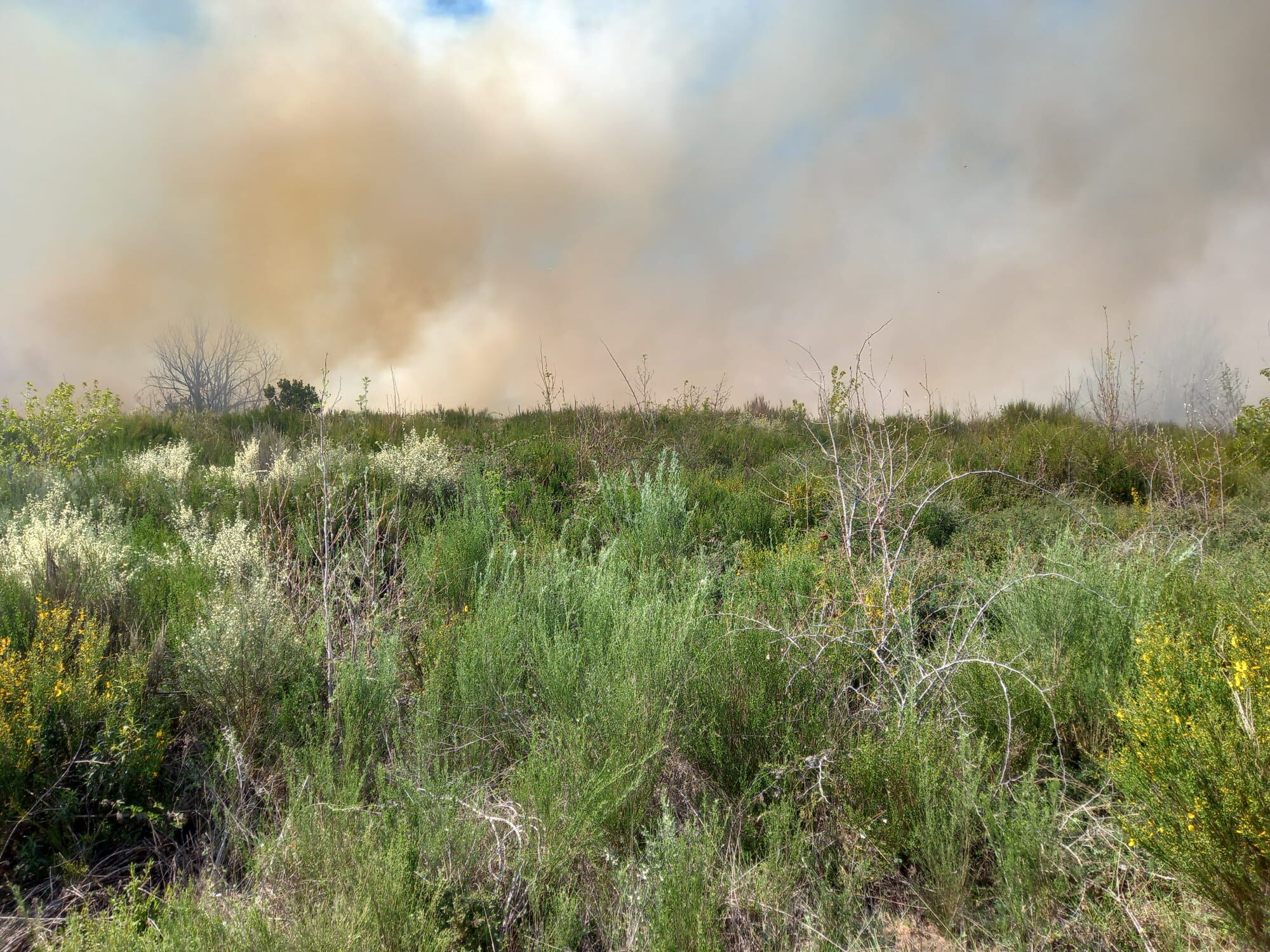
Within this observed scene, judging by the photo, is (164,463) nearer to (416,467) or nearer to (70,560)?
(416,467)

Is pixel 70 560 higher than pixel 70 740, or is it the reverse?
pixel 70 560

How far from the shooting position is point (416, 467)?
784cm

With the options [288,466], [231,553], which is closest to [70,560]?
[231,553]

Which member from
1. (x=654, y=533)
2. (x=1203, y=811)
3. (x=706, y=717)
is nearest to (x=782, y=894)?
(x=706, y=717)

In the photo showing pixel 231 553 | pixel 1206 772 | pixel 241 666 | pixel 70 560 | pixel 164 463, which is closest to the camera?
pixel 1206 772

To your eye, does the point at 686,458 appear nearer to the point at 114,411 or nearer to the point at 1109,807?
the point at 1109,807

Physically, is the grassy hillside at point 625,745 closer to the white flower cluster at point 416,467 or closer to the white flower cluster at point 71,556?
the white flower cluster at point 71,556

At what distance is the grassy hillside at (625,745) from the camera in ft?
7.36

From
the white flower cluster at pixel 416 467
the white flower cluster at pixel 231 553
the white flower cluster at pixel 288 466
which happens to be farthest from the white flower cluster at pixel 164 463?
the white flower cluster at pixel 231 553

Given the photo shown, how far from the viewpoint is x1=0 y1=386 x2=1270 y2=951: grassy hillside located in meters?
2.24

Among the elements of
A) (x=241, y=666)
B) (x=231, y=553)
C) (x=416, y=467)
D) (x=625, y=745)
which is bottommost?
(x=625, y=745)

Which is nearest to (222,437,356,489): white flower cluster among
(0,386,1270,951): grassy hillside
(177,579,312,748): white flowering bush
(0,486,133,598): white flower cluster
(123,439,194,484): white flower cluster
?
(123,439,194,484): white flower cluster

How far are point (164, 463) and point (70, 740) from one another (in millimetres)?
6764

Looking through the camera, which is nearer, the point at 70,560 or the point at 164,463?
the point at 70,560
